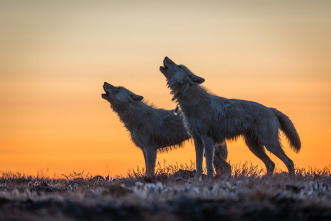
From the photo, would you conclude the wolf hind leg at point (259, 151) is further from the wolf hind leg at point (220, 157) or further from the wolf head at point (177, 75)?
the wolf head at point (177, 75)

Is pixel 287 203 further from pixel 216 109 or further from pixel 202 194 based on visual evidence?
pixel 216 109

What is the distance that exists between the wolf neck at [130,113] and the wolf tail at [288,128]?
13.4 ft

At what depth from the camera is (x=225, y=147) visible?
14898mm

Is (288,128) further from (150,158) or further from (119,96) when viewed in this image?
(119,96)

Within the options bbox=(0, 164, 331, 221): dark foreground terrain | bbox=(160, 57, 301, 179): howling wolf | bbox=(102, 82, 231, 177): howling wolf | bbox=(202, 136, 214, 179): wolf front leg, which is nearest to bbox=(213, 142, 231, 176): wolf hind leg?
bbox=(102, 82, 231, 177): howling wolf

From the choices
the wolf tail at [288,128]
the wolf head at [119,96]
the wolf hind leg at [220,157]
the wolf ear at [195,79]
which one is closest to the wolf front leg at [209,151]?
the wolf ear at [195,79]

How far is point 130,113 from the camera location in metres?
15.7

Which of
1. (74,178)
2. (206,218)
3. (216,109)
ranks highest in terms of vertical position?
(216,109)

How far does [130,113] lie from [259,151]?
4.14 meters

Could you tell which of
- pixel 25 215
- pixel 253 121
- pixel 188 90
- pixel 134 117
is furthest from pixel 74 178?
pixel 25 215

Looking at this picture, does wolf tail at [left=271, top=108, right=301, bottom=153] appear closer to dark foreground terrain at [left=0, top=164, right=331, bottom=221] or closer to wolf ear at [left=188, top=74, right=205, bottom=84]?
wolf ear at [left=188, top=74, right=205, bottom=84]

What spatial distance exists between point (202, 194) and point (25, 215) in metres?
2.52

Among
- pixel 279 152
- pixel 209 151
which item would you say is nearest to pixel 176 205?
pixel 209 151

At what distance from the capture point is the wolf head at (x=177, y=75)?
12875 millimetres
